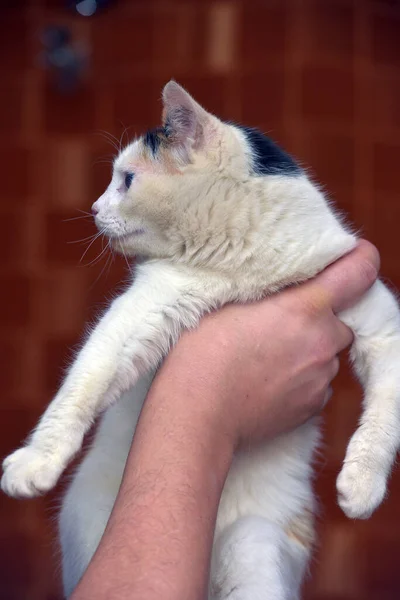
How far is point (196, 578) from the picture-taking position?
621 mm

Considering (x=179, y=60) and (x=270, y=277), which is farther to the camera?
(x=179, y=60)

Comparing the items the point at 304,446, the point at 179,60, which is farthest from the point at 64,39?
the point at 304,446

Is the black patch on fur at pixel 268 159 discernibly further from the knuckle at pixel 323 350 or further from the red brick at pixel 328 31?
the red brick at pixel 328 31

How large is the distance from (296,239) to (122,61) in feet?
3.46

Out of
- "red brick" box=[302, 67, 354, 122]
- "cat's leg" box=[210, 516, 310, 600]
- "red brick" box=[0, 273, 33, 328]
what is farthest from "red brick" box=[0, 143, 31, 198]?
"cat's leg" box=[210, 516, 310, 600]

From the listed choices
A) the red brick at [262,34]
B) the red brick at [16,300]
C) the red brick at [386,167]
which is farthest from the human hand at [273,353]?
the red brick at [16,300]

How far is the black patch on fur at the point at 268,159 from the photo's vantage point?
105 cm

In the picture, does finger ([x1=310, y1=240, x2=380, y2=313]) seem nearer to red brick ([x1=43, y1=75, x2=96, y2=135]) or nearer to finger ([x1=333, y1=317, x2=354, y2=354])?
finger ([x1=333, y1=317, x2=354, y2=354])

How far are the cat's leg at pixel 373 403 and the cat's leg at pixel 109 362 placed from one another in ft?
0.80

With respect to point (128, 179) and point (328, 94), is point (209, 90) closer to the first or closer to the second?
point (328, 94)

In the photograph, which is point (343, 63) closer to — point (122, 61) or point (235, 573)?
point (122, 61)

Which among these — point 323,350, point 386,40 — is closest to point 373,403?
point 323,350

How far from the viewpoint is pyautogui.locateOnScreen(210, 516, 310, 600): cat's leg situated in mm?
859

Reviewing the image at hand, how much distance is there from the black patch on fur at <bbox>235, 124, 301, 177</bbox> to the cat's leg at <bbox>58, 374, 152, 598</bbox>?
375 millimetres
